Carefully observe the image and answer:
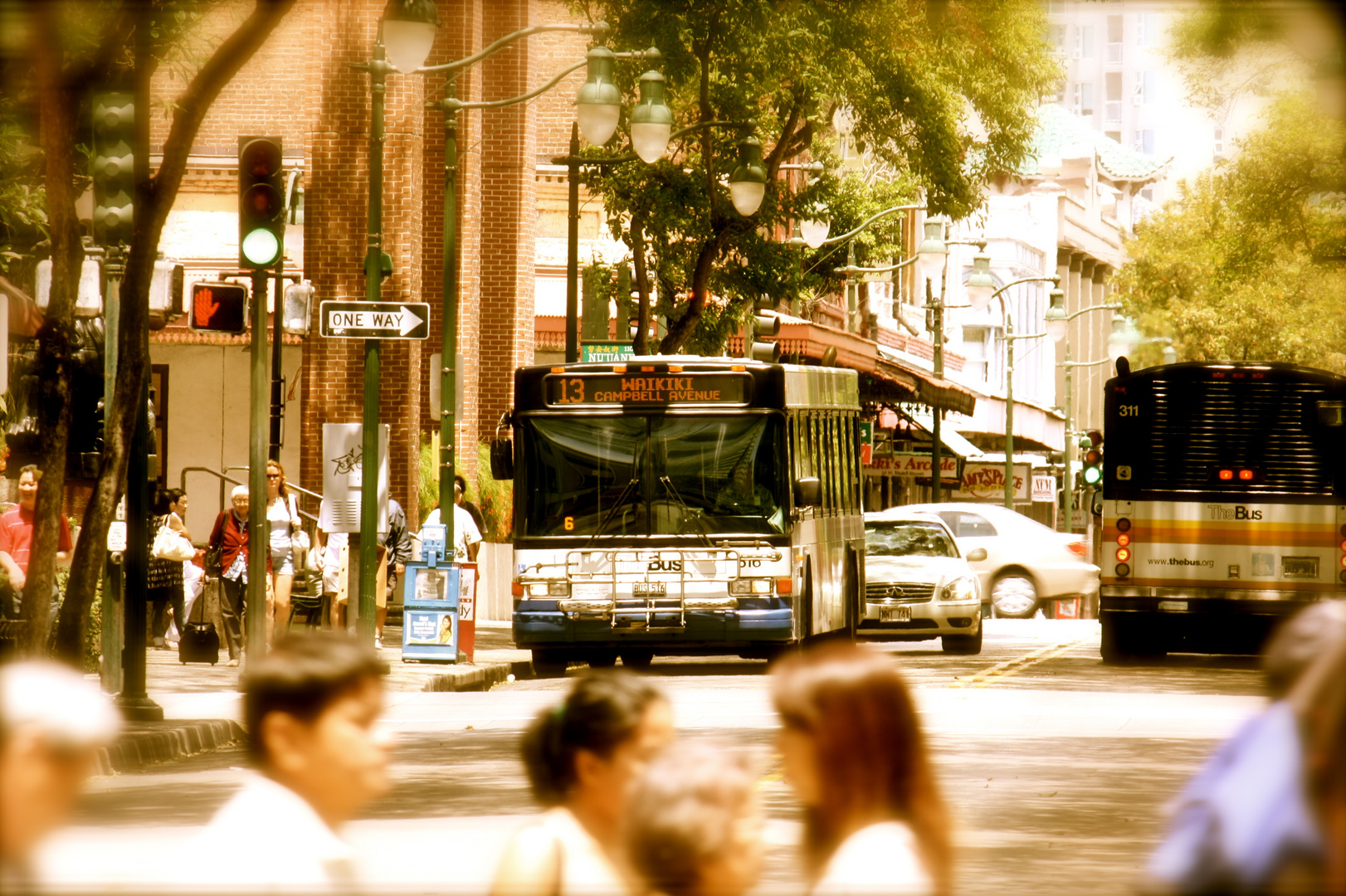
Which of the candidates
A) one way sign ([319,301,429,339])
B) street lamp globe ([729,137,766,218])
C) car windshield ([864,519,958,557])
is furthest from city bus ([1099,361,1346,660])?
one way sign ([319,301,429,339])

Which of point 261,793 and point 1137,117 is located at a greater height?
point 1137,117

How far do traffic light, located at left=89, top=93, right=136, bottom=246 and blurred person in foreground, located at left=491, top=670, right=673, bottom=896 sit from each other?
38.3 feet

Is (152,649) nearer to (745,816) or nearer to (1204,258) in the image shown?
(745,816)

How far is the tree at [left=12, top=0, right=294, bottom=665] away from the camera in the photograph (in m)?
15.0

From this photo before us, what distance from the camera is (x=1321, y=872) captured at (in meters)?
2.41

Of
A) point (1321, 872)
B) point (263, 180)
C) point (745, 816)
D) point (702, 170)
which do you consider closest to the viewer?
point (1321, 872)

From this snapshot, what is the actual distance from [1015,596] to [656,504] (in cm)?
1665

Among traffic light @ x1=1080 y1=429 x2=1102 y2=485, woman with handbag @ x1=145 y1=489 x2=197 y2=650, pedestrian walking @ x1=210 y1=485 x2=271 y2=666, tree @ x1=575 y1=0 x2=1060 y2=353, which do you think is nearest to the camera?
pedestrian walking @ x1=210 y1=485 x2=271 y2=666

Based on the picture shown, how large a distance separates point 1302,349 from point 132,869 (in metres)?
63.4

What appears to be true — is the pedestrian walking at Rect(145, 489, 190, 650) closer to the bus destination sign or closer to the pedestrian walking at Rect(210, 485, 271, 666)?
the pedestrian walking at Rect(210, 485, 271, 666)

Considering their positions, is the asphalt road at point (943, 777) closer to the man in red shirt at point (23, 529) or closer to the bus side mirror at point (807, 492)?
the bus side mirror at point (807, 492)

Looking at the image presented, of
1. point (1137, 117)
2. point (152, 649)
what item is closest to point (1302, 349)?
point (152, 649)

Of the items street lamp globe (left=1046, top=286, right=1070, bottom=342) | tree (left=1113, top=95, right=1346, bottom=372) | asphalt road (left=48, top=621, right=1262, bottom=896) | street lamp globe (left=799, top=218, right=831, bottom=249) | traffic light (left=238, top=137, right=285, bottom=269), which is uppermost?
tree (left=1113, top=95, right=1346, bottom=372)

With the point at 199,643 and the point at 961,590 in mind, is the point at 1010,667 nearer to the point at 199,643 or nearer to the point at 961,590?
the point at 961,590
